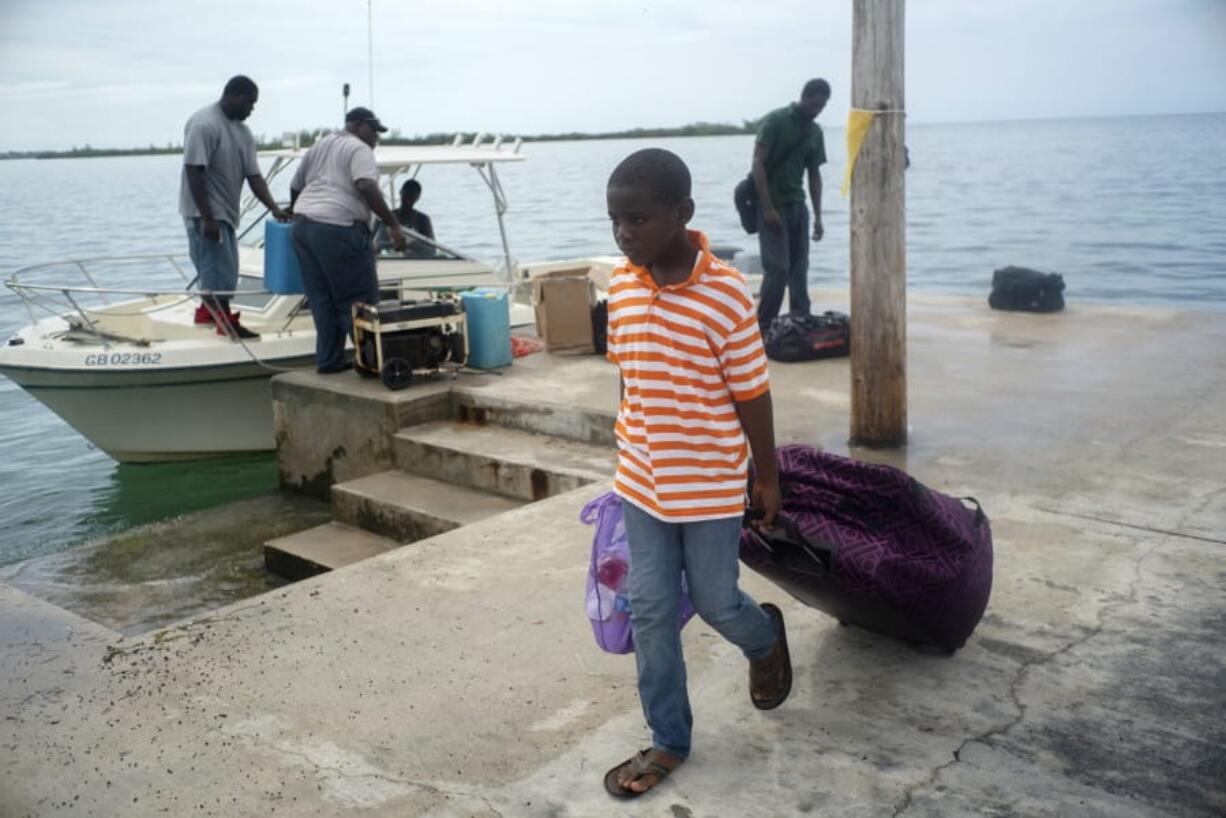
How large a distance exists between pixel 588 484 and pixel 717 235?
3247cm

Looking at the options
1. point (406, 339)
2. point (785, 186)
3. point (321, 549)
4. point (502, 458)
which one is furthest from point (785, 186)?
point (321, 549)

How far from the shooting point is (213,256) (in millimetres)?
9125

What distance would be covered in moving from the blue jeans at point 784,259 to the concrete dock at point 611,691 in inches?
128

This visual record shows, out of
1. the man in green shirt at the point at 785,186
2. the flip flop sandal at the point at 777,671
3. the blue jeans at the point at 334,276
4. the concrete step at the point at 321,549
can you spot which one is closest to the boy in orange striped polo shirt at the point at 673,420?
the flip flop sandal at the point at 777,671

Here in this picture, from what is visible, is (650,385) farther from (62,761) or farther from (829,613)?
(62,761)

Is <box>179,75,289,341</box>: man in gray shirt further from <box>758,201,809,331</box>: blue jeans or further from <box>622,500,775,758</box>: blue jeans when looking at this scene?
<box>622,500,775,758</box>: blue jeans

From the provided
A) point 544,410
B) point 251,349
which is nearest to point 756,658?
point 544,410

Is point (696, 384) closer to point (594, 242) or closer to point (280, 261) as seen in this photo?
point (280, 261)

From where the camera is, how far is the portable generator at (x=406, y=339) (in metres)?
8.12

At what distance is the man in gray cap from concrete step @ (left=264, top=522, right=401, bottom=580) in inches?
74.8

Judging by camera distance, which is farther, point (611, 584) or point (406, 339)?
point (406, 339)

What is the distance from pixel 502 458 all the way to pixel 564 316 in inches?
103

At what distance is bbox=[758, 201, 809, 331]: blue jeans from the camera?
9266 mm

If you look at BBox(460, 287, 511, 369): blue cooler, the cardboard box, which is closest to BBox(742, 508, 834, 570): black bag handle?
BBox(460, 287, 511, 369): blue cooler
